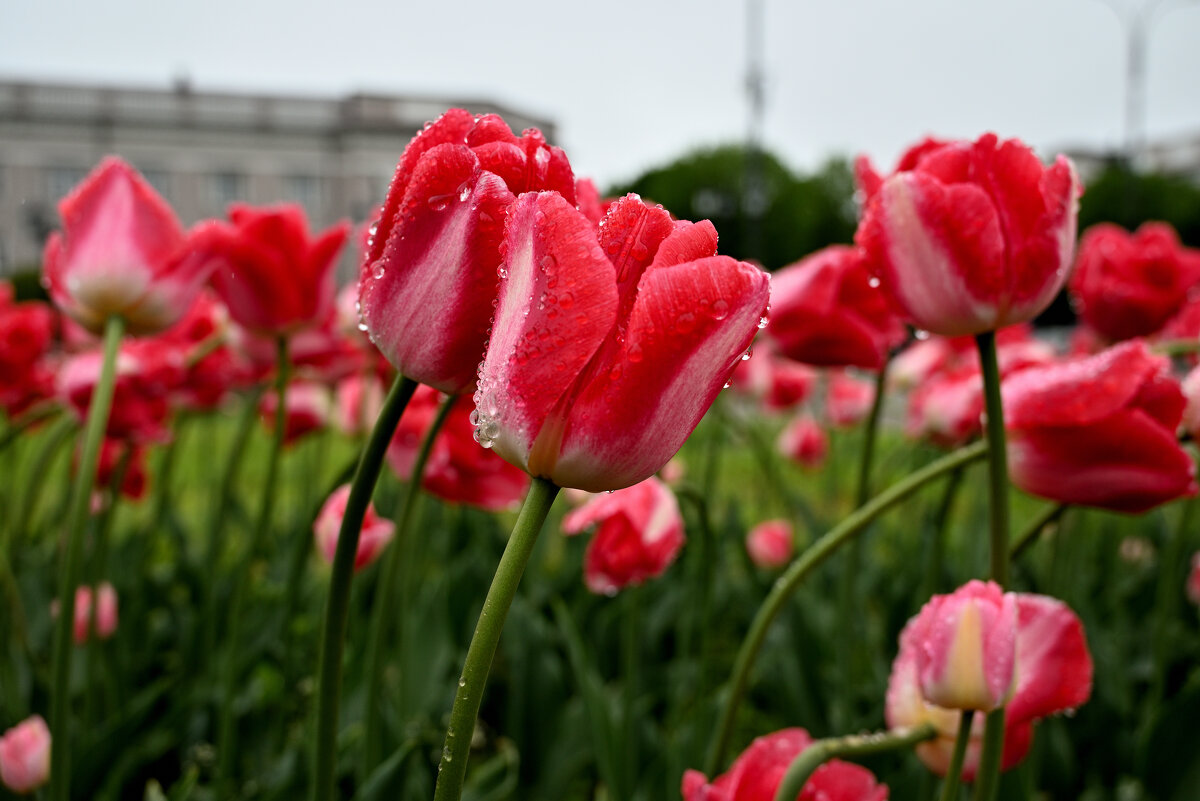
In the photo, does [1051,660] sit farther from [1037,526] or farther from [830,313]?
[830,313]

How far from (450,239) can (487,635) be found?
17 cm

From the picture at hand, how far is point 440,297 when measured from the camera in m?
0.41

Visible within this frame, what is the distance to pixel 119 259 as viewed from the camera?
843 mm

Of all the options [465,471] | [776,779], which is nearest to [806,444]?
[465,471]

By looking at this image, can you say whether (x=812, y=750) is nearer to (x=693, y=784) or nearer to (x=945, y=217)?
(x=693, y=784)

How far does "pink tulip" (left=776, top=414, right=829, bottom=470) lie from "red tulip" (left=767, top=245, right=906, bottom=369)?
1.94 metres

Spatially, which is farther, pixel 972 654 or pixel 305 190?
pixel 305 190

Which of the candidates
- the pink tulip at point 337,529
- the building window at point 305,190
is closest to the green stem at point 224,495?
the pink tulip at point 337,529

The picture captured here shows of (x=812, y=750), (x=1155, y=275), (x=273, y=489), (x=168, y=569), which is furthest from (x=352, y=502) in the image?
(x=168, y=569)

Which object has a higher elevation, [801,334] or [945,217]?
[945,217]

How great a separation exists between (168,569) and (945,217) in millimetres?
2064

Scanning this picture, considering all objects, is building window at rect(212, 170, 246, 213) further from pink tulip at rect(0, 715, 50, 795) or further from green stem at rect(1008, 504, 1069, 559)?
green stem at rect(1008, 504, 1069, 559)

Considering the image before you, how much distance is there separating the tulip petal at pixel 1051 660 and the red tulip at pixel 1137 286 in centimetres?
81

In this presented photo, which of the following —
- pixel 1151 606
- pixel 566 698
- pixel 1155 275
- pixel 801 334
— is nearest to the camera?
pixel 801 334
